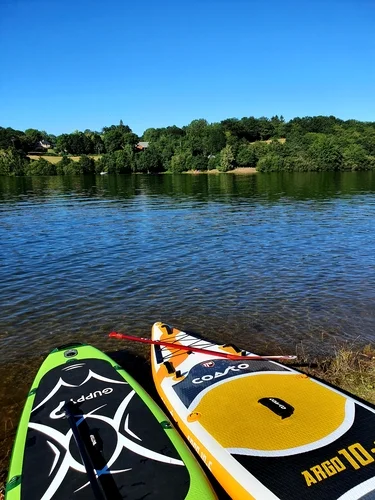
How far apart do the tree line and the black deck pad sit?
115091 mm

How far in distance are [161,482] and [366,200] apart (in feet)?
138

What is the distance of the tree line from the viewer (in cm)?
11500

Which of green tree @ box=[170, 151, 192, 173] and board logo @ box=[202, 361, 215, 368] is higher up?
green tree @ box=[170, 151, 192, 173]

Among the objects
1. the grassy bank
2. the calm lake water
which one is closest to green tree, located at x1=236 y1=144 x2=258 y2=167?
the calm lake water

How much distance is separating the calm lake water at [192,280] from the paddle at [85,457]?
147 inches

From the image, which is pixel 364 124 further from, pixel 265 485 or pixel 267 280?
pixel 265 485

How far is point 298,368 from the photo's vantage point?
8.22 metres

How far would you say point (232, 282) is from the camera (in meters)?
14.4

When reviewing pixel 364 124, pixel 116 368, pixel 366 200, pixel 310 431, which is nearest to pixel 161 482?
pixel 310 431

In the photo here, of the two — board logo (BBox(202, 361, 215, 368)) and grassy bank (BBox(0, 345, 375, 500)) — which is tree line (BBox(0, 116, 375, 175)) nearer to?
grassy bank (BBox(0, 345, 375, 500))

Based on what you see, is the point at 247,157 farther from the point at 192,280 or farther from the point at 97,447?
the point at 97,447

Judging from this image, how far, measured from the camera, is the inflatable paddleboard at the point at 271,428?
434 cm

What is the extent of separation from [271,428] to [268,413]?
30cm

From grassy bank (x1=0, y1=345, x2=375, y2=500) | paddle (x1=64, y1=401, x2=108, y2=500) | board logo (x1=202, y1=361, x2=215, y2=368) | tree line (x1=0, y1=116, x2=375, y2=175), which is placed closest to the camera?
paddle (x1=64, y1=401, x2=108, y2=500)
